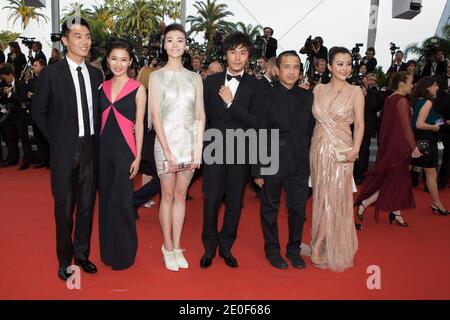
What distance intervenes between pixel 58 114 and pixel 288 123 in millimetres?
1629

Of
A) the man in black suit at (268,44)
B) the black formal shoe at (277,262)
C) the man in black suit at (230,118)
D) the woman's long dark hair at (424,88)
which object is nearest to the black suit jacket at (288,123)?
the man in black suit at (230,118)

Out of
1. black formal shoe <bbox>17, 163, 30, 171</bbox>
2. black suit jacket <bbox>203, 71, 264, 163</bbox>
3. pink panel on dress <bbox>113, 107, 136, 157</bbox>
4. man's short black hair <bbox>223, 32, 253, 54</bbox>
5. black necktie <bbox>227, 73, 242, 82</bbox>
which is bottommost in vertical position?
black formal shoe <bbox>17, 163, 30, 171</bbox>

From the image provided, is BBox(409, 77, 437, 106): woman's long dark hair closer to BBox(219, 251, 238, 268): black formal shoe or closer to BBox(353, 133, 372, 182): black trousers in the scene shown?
BBox(353, 133, 372, 182): black trousers

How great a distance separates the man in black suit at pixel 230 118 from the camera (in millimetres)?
3188

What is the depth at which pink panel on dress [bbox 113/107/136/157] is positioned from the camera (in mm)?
3156

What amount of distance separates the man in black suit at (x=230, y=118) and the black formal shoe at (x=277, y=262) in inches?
11.2

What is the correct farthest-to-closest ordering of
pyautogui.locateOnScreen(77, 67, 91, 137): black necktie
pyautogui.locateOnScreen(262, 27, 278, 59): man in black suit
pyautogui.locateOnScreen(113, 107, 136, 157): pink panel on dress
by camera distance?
pyautogui.locateOnScreen(262, 27, 278, 59): man in black suit → pyautogui.locateOnScreen(113, 107, 136, 157): pink panel on dress → pyautogui.locateOnScreen(77, 67, 91, 137): black necktie

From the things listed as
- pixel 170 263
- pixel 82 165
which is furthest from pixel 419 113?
pixel 82 165

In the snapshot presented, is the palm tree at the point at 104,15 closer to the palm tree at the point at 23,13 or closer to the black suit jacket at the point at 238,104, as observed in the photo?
the palm tree at the point at 23,13

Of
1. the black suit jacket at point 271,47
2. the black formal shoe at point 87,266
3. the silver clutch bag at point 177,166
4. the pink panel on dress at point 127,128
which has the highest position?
the black suit jacket at point 271,47

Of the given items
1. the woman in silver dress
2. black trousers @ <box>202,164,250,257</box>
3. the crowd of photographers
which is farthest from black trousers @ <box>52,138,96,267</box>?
the crowd of photographers

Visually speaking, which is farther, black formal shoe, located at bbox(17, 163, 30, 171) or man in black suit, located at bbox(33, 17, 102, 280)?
black formal shoe, located at bbox(17, 163, 30, 171)

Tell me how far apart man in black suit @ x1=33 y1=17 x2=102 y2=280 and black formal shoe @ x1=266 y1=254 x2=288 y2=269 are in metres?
1.48

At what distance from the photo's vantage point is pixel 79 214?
127 inches
